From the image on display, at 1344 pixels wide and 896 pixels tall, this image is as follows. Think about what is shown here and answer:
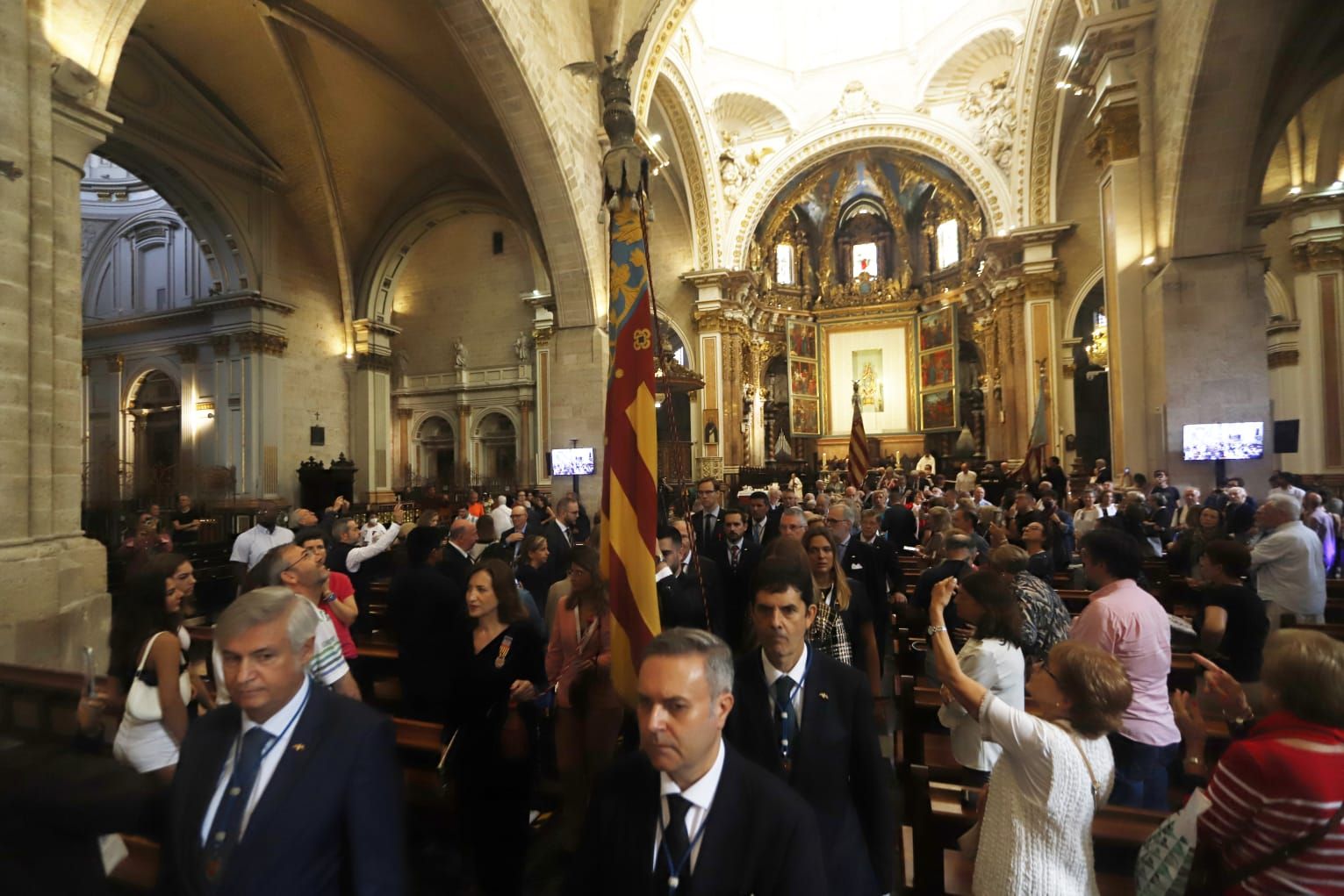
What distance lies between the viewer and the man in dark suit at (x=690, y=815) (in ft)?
4.30

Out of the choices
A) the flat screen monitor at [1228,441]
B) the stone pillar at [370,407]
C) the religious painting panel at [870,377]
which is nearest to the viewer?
the flat screen monitor at [1228,441]

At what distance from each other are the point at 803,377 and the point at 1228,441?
56.9 ft

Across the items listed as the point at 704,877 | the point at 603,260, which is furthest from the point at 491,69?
the point at 704,877

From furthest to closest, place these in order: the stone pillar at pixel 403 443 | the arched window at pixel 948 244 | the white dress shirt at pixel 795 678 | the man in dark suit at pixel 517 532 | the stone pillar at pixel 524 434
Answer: the arched window at pixel 948 244, the stone pillar at pixel 403 443, the stone pillar at pixel 524 434, the man in dark suit at pixel 517 532, the white dress shirt at pixel 795 678

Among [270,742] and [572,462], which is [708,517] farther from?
[572,462]

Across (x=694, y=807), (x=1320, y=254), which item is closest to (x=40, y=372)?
(x=694, y=807)

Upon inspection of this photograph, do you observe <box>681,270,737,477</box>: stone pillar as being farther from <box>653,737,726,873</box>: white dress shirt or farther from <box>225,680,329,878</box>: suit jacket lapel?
<box>653,737,726,873</box>: white dress shirt

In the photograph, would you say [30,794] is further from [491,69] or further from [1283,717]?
[491,69]

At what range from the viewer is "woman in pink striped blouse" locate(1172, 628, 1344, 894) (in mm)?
1399

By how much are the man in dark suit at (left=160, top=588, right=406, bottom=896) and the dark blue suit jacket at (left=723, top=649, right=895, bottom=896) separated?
940 mm

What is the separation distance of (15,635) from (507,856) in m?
4.13

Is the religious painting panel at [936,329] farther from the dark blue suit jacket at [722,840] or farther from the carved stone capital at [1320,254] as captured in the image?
the dark blue suit jacket at [722,840]

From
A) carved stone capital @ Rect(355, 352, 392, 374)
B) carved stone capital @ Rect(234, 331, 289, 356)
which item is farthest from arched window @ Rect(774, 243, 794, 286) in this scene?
carved stone capital @ Rect(234, 331, 289, 356)

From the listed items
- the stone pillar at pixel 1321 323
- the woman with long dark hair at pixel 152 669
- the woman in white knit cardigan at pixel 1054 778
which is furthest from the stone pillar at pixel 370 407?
the stone pillar at pixel 1321 323
